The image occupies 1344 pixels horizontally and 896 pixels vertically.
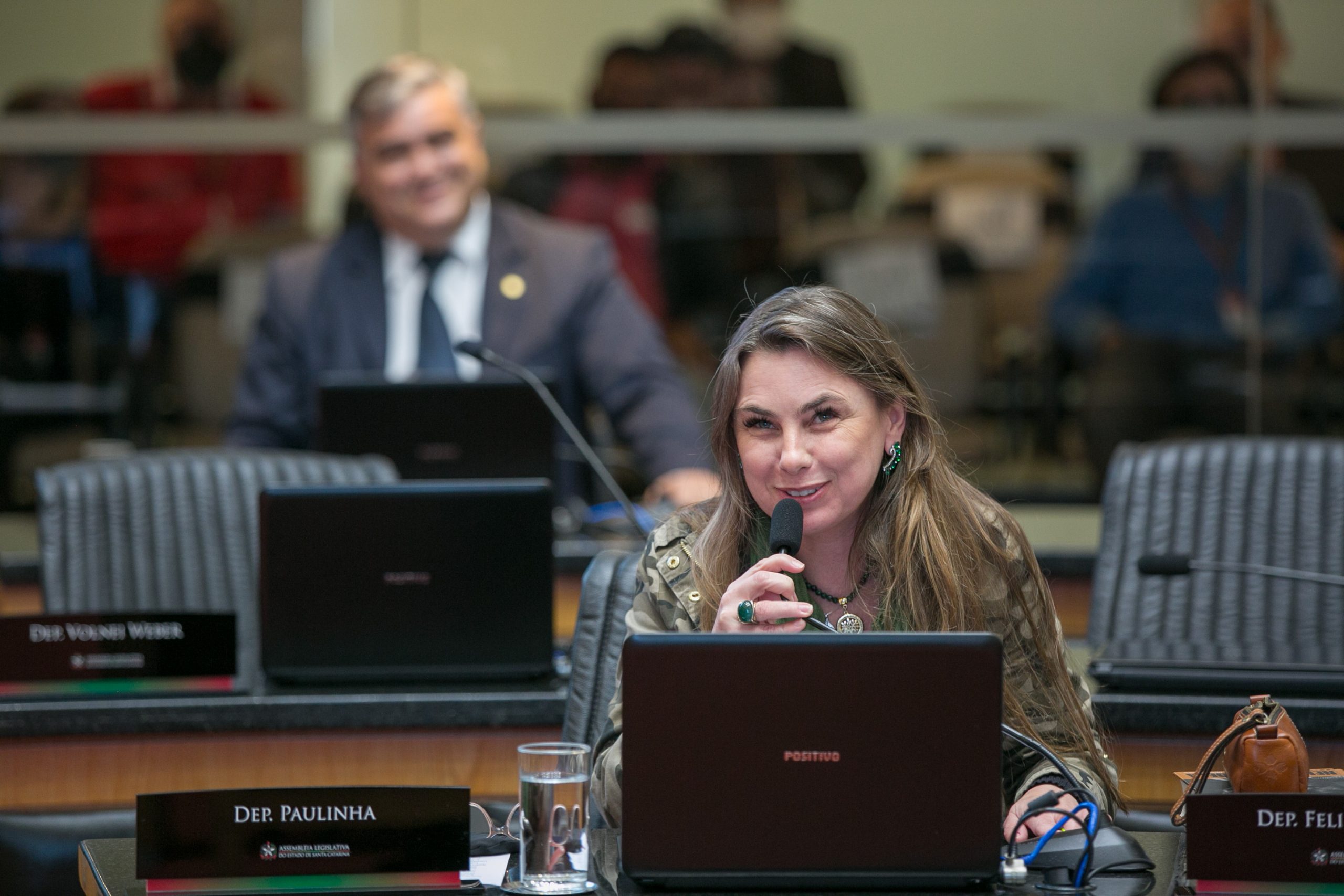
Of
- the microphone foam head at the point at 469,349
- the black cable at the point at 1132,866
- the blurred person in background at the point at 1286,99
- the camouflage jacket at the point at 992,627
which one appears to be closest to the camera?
the black cable at the point at 1132,866

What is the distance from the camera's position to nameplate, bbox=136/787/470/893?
1387mm

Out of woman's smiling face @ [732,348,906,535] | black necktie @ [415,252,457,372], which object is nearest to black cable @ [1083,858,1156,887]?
woman's smiling face @ [732,348,906,535]

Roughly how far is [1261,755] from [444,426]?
167cm

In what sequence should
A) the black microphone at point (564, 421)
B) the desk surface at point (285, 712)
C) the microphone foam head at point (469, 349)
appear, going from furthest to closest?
the microphone foam head at point (469, 349) → the black microphone at point (564, 421) → the desk surface at point (285, 712)

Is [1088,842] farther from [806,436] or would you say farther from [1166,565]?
[1166,565]

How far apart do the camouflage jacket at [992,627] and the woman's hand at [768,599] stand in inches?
9.1

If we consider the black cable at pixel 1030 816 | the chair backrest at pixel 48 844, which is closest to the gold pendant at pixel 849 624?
the black cable at pixel 1030 816

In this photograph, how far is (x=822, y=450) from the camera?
1.76 meters

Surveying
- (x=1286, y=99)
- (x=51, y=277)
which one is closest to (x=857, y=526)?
(x=1286, y=99)

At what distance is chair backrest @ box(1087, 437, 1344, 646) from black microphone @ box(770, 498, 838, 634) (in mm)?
1165

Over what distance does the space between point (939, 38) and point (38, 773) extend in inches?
149

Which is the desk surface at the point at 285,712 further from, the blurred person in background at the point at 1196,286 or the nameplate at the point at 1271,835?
the blurred person in background at the point at 1196,286

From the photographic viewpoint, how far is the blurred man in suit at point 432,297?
145 inches

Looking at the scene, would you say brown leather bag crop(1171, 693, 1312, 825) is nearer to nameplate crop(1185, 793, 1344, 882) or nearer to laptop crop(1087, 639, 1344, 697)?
nameplate crop(1185, 793, 1344, 882)
